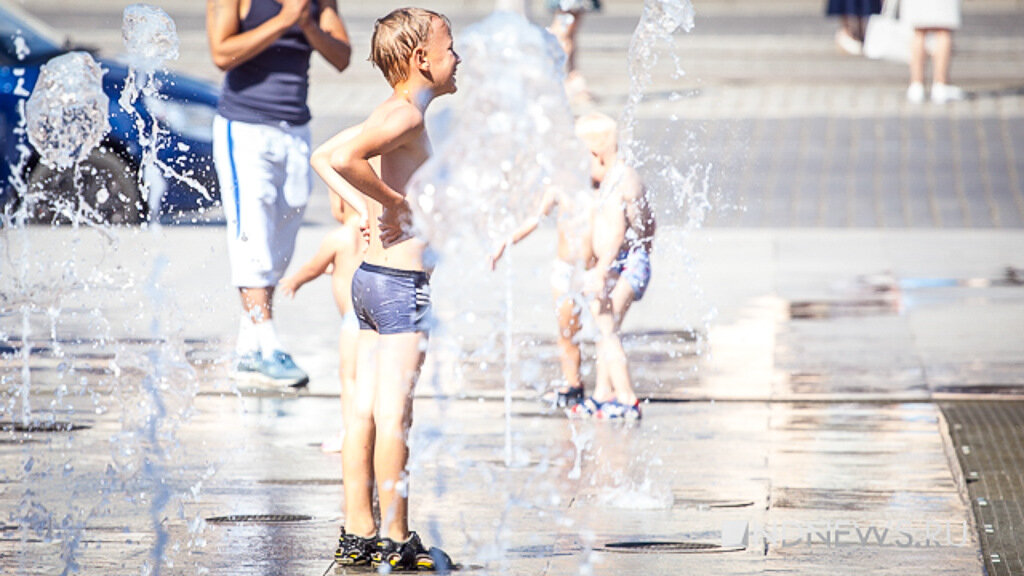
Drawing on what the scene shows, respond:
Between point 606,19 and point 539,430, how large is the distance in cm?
1821

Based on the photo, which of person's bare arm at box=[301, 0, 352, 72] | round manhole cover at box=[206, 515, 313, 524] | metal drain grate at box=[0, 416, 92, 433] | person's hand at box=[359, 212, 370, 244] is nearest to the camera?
person's hand at box=[359, 212, 370, 244]

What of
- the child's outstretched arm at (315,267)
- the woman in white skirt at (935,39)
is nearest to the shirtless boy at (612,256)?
the child's outstretched arm at (315,267)

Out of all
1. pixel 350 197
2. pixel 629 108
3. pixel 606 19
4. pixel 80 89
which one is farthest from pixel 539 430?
pixel 606 19

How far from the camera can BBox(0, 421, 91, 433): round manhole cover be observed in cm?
642

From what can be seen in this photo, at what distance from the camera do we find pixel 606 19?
24.0 meters

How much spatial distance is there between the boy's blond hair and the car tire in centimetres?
690

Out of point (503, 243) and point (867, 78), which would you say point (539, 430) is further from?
point (867, 78)

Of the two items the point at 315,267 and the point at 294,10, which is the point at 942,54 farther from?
the point at 315,267

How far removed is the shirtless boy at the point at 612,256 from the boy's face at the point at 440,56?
81.9 inches

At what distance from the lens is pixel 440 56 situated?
4.48 metres

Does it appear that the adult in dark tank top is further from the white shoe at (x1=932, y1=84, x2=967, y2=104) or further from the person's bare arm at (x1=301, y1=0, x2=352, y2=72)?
the white shoe at (x1=932, y1=84, x2=967, y2=104)

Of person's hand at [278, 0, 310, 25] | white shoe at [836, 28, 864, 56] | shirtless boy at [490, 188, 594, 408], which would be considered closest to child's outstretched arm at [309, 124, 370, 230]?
shirtless boy at [490, 188, 594, 408]

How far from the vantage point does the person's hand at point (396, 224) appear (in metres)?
4.51

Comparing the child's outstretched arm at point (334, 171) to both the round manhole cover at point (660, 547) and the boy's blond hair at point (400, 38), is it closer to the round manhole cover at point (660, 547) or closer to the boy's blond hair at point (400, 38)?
the boy's blond hair at point (400, 38)
